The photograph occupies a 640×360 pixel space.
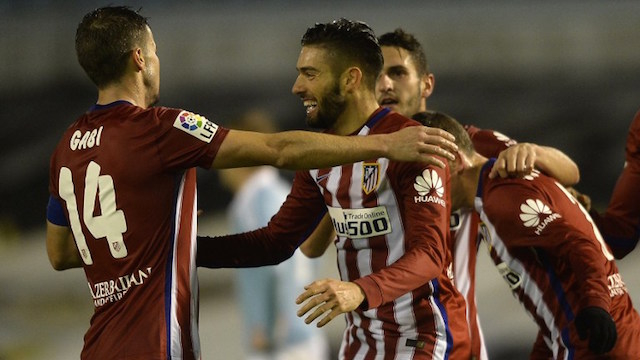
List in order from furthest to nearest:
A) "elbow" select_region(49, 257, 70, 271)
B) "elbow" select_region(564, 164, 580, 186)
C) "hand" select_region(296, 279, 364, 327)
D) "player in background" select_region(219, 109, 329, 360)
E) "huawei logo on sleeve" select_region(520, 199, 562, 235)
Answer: "player in background" select_region(219, 109, 329, 360)
"elbow" select_region(564, 164, 580, 186)
"huawei logo on sleeve" select_region(520, 199, 562, 235)
"elbow" select_region(49, 257, 70, 271)
"hand" select_region(296, 279, 364, 327)

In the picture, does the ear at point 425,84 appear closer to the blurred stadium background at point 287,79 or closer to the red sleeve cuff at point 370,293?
the red sleeve cuff at point 370,293

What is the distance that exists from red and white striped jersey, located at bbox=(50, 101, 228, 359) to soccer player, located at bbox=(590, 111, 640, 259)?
2147mm

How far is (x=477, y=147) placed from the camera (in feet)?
16.1

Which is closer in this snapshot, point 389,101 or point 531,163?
point 531,163

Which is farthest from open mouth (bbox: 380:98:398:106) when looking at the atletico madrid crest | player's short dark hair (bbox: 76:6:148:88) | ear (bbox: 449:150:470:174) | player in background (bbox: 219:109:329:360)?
player in background (bbox: 219:109:329:360)

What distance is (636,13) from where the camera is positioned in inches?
351

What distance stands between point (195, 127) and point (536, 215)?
1.39m

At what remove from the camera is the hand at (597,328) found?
3732mm

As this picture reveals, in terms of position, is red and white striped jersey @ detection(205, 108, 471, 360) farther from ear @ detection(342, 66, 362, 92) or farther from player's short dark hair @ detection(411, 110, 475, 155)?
player's short dark hair @ detection(411, 110, 475, 155)

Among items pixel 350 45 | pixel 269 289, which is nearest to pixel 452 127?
pixel 350 45

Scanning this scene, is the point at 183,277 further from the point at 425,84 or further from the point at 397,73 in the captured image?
the point at 425,84

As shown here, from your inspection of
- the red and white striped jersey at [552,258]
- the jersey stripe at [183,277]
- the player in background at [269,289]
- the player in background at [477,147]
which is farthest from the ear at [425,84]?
the player in background at [269,289]

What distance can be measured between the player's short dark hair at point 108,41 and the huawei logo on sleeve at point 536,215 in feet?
5.17

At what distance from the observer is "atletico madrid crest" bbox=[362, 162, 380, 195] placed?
388 centimetres
